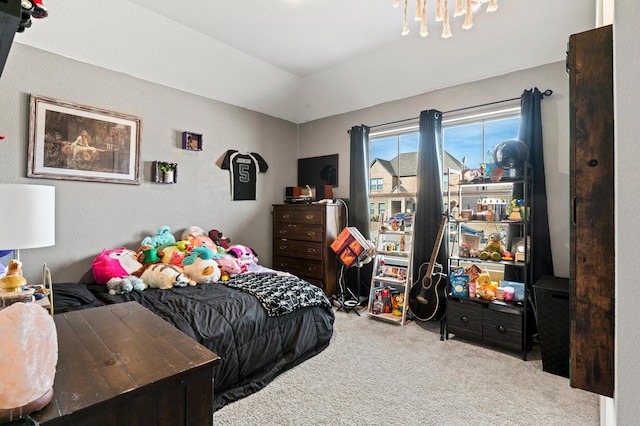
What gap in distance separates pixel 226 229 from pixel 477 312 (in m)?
2.94

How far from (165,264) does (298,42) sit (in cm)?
255

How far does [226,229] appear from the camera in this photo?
4.14 m

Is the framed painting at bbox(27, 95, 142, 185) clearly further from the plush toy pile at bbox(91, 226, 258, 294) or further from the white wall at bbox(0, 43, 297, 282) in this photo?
the plush toy pile at bbox(91, 226, 258, 294)

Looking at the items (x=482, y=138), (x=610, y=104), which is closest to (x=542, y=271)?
(x=482, y=138)

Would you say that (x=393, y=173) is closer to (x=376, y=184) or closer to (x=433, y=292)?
(x=376, y=184)

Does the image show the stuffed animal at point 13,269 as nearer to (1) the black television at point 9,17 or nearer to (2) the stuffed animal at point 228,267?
(1) the black television at point 9,17

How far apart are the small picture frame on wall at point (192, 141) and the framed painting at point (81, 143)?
465mm

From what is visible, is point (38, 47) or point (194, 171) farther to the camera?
point (194, 171)

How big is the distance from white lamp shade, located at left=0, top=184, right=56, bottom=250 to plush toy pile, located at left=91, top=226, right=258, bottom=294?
111 cm

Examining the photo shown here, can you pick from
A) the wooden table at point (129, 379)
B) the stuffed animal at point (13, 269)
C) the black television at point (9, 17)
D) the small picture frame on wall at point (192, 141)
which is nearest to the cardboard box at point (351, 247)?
the small picture frame on wall at point (192, 141)

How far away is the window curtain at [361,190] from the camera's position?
13.6 ft

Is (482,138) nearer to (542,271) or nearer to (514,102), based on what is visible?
(514,102)

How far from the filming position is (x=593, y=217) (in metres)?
0.99

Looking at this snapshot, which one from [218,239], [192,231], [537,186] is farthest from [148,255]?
[537,186]
